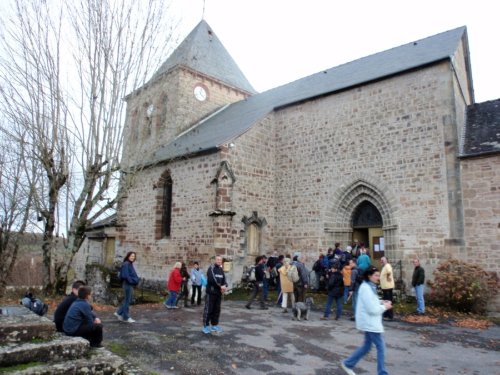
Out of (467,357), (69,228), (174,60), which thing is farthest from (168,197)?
(467,357)

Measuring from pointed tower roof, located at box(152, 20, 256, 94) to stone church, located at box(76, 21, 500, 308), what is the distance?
5.64 metres

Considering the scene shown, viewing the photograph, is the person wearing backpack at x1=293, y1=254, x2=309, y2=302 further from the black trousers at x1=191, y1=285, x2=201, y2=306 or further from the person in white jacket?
the person in white jacket

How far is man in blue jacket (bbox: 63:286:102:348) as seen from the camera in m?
4.73

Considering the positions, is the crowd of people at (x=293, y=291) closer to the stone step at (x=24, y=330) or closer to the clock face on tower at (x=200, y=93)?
the stone step at (x=24, y=330)

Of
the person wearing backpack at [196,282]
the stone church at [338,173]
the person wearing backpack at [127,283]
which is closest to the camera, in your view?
the person wearing backpack at [127,283]

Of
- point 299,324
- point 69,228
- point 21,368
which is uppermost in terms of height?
point 69,228

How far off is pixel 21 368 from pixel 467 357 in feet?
20.6

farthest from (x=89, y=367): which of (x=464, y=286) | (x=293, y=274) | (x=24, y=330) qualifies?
(x=464, y=286)

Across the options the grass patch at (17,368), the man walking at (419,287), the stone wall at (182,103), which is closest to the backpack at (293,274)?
the man walking at (419,287)

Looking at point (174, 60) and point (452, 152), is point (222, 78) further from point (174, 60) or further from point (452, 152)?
point (452, 152)

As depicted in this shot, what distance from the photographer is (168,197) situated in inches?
658

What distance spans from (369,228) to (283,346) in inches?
308

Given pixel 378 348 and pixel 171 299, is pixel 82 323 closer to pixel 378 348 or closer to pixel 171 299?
pixel 378 348

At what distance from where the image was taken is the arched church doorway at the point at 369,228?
12.6 metres
